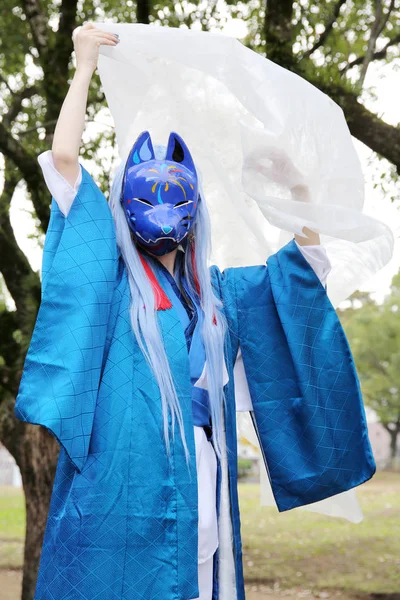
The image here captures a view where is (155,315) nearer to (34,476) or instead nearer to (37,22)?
(34,476)

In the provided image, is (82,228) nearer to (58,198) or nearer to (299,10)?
(58,198)

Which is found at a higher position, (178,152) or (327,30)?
(178,152)

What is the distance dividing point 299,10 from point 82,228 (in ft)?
12.7

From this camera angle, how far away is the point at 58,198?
1992 mm

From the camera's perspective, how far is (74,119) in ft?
6.57

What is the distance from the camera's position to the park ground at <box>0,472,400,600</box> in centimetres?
693

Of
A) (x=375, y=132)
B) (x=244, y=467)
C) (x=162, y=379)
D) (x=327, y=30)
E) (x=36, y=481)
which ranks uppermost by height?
(x=327, y=30)

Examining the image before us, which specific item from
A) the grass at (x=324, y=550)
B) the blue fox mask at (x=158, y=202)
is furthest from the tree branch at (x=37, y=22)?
the grass at (x=324, y=550)

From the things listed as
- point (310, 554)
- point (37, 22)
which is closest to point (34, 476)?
point (37, 22)

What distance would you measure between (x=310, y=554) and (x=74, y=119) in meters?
8.03

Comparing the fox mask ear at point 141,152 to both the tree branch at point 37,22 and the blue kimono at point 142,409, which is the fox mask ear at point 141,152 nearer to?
the blue kimono at point 142,409

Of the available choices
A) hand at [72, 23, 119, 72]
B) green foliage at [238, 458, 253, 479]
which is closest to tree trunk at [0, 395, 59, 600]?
hand at [72, 23, 119, 72]

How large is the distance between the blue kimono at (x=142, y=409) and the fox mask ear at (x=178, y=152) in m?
0.29

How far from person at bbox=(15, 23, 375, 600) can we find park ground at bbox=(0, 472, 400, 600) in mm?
4981
